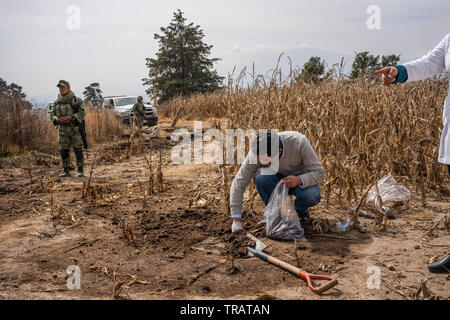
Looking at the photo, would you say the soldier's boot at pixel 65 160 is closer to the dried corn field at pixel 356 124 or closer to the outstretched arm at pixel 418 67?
the dried corn field at pixel 356 124

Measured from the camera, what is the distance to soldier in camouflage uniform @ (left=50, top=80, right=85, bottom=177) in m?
6.79

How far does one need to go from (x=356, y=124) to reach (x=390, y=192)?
1.55m

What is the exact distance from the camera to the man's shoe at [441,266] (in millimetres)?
2641

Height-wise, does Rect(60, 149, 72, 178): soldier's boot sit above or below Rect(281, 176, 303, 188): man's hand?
below

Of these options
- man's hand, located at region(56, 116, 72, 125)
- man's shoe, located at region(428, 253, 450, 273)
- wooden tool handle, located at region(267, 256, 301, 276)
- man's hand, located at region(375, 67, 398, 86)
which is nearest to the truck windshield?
man's hand, located at region(56, 116, 72, 125)

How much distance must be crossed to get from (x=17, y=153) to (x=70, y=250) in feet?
23.0

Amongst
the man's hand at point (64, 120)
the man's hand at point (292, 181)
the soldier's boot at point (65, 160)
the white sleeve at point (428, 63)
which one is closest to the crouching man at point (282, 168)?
the man's hand at point (292, 181)

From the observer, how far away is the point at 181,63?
1219 inches

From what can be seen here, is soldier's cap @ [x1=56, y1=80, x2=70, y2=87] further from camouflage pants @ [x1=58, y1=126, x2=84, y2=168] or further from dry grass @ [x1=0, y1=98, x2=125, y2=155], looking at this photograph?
dry grass @ [x1=0, y1=98, x2=125, y2=155]

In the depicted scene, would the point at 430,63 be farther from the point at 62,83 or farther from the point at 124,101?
the point at 124,101

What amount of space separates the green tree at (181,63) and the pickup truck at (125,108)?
14105 millimetres

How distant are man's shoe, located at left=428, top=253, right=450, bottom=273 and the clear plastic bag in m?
1.09
